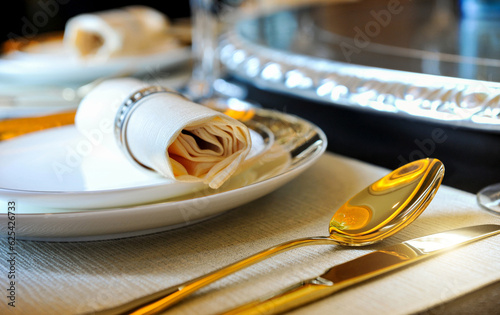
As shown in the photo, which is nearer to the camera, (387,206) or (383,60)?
(387,206)

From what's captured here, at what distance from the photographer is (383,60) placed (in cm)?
64

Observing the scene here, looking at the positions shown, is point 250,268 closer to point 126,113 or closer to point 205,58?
point 126,113

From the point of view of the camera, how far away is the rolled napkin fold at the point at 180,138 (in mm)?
386

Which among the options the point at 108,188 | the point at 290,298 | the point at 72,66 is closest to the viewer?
the point at 290,298

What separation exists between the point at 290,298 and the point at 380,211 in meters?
0.12

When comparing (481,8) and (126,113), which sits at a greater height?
(481,8)

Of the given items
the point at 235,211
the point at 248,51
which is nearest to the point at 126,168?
the point at 235,211

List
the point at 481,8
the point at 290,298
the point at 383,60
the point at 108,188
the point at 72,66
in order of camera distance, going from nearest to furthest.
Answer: the point at 290,298 → the point at 108,188 → the point at 383,60 → the point at 72,66 → the point at 481,8

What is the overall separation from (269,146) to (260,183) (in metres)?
0.08

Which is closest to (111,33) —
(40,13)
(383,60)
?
(383,60)

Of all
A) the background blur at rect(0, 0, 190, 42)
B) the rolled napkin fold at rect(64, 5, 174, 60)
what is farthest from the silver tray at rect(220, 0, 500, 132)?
the background blur at rect(0, 0, 190, 42)

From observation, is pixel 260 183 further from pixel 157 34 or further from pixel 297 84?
pixel 157 34

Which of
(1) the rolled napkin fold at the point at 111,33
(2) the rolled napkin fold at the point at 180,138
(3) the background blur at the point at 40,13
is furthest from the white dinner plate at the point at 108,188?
(3) the background blur at the point at 40,13

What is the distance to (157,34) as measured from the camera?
0.95 metres
